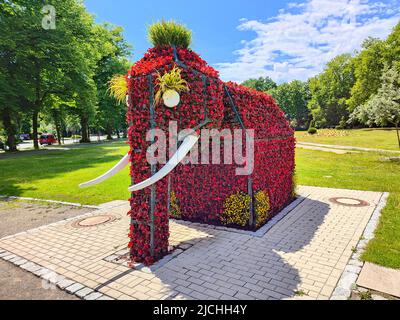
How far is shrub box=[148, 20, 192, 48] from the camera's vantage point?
5.88 metres

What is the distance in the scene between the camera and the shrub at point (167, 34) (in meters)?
5.88

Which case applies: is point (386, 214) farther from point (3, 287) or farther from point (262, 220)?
point (3, 287)

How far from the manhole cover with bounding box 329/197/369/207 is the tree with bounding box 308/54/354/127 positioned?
220 ft

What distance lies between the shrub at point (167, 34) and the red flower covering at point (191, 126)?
0.23 meters

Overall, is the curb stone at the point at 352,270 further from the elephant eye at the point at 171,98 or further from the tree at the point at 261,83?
the tree at the point at 261,83

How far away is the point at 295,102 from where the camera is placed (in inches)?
3565

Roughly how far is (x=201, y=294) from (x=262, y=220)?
3836mm

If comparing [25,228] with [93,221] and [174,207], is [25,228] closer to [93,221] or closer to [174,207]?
[93,221]

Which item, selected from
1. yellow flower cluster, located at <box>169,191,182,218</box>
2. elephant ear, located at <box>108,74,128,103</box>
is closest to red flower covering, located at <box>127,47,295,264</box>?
yellow flower cluster, located at <box>169,191,182,218</box>

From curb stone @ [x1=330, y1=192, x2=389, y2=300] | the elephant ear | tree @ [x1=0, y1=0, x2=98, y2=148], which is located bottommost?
curb stone @ [x1=330, y1=192, x2=389, y2=300]

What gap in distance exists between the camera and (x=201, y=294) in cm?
458

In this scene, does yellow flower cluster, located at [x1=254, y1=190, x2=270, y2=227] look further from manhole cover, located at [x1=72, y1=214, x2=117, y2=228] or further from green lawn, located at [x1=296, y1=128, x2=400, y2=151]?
green lawn, located at [x1=296, y1=128, x2=400, y2=151]

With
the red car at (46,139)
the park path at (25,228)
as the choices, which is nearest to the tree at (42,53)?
the red car at (46,139)
